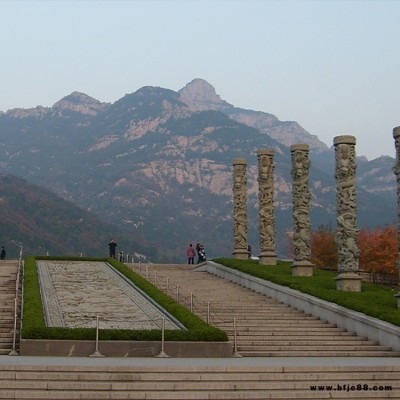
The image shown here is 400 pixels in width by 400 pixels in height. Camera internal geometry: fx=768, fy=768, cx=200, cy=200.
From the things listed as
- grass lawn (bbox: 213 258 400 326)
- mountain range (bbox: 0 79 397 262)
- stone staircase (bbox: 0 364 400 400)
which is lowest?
stone staircase (bbox: 0 364 400 400)

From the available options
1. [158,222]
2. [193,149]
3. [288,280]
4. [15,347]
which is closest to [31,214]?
[158,222]

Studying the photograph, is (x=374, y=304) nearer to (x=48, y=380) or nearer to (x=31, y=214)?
(x=48, y=380)

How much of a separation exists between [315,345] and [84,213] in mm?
86810

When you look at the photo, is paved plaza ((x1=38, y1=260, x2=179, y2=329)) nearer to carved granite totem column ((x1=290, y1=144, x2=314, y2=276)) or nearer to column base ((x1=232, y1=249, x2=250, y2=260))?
carved granite totem column ((x1=290, y1=144, x2=314, y2=276))

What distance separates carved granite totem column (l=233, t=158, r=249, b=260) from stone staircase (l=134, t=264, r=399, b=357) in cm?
802

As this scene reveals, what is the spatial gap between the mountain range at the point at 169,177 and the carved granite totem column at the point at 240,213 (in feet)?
194

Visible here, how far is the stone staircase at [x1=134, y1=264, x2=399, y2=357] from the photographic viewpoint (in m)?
18.3

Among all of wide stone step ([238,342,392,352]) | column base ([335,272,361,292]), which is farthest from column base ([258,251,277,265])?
wide stone step ([238,342,392,352])

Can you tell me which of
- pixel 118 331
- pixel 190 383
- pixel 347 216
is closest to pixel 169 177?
pixel 347 216

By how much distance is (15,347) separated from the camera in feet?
57.0

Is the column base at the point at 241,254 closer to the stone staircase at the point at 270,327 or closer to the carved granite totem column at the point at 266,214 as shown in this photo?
the carved granite totem column at the point at 266,214

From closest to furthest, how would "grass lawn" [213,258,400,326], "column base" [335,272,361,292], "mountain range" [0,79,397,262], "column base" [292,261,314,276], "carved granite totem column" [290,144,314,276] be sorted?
"grass lawn" [213,258,400,326] → "column base" [335,272,361,292] → "column base" [292,261,314,276] → "carved granite totem column" [290,144,314,276] → "mountain range" [0,79,397,262]

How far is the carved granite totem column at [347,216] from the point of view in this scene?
24.7 m

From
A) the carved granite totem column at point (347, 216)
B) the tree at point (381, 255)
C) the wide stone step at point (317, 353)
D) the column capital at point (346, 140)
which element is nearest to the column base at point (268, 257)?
the carved granite totem column at point (347, 216)
